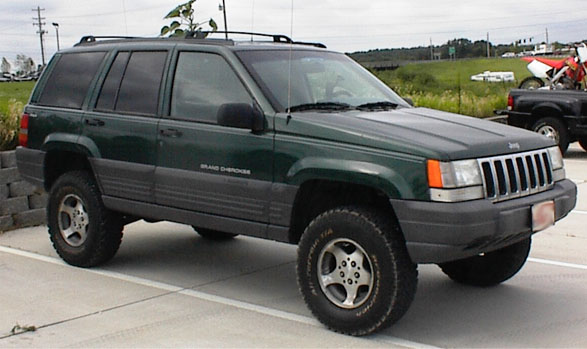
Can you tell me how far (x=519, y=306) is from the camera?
6156 millimetres

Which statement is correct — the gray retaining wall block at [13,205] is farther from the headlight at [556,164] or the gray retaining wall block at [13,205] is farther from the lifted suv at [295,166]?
the headlight at [556,164]

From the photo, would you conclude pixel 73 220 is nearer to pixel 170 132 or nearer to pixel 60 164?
pixel 60 164

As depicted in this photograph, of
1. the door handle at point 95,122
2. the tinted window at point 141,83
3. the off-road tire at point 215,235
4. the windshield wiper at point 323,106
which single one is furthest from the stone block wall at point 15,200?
the windshield wiper at point 323,106

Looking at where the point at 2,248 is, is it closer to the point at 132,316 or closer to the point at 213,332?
the point at 132,316

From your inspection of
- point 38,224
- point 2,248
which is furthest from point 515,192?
point 38,224

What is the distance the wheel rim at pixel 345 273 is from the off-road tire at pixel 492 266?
147 centimetres

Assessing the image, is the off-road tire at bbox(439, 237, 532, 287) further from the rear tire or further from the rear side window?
the rear tire

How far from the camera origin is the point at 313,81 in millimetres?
6406

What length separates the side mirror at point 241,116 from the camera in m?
5.82

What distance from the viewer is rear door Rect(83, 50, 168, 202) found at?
6.67 m

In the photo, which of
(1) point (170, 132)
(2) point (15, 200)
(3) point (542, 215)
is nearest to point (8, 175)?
(2) point (15, 200)

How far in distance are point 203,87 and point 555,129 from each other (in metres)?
10.3

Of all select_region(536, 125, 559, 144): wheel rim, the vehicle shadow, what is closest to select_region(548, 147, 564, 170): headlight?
the vehicle shadow

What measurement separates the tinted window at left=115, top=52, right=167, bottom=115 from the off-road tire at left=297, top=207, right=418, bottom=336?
6.46 feet
